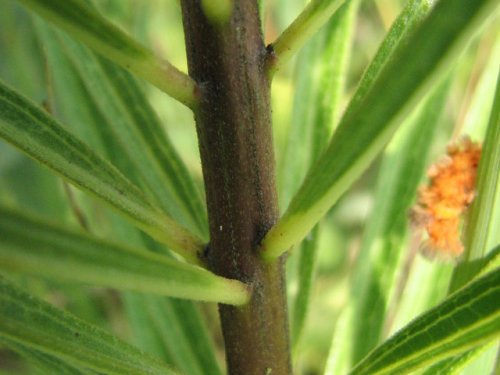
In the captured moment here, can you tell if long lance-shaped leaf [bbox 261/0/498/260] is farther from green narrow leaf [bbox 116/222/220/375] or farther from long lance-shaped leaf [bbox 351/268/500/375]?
green narrow leaf [bbox 116/222/220/375]

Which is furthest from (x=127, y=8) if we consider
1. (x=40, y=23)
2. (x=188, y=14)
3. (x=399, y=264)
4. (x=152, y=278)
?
(x=152, y=278)

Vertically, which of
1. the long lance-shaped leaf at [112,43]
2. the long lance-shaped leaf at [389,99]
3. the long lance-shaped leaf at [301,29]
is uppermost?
the long lance-shaped leaf at [301,29]

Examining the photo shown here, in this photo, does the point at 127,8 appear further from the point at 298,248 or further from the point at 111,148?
the point at 298,248

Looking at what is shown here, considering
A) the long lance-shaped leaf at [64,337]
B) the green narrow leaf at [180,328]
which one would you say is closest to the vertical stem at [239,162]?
the long lance-shaped leaf at [64,337]

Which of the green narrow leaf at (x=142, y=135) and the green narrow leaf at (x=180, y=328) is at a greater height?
the green narrow leaf at (x=142, y=135)

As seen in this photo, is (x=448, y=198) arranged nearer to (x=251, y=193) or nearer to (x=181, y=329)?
(x=251, y=193)

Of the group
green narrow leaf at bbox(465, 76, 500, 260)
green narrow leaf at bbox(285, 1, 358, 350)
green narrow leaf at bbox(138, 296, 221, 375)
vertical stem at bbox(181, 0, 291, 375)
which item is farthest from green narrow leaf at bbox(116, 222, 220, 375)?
green narrow leaf at bbox(465, 76, 500, 260)

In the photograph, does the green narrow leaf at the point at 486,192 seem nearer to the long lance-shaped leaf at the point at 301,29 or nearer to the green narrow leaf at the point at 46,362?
the long lance-shaped leaf at the point at 301,29
